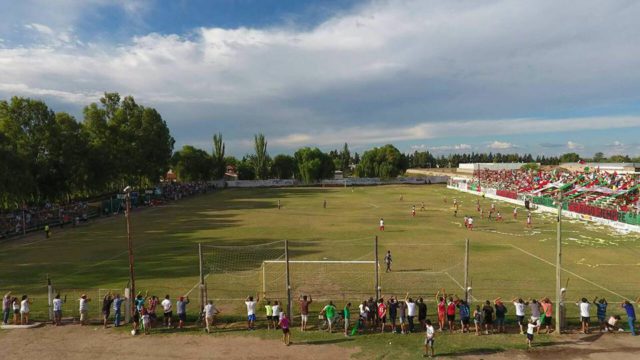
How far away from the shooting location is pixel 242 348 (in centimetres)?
1412

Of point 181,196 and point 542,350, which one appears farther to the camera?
point 181,196

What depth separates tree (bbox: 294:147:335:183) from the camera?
381 feet

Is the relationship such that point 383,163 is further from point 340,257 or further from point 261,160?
point 340,257

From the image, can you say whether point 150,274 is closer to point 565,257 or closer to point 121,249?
point 121,249

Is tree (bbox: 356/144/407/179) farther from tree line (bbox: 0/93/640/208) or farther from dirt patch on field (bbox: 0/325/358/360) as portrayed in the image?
dirt patch on field (bbox: 0/325/358/360)

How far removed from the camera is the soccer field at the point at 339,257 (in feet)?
66.7

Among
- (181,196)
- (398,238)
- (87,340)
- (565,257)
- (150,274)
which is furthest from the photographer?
(181,196)

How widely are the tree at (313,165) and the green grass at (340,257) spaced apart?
2698 inches

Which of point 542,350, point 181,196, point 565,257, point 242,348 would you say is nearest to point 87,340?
point 242,348

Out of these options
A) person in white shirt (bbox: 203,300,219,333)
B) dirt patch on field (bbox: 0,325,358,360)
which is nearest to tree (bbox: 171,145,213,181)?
dirt patch on field (bbox: 0,325,358,360)

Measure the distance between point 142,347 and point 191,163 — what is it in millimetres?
97307

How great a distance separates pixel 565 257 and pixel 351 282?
1557cm

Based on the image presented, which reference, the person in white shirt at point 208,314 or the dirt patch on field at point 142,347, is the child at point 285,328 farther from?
the person in white shirt at point 208,314

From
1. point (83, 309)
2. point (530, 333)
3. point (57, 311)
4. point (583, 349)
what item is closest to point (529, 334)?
point (530, 333)
